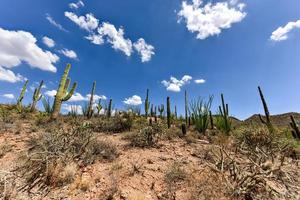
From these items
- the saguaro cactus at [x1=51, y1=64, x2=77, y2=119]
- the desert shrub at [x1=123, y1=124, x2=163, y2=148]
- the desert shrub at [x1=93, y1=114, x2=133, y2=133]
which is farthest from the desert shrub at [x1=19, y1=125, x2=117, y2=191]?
the saguaro cactus at [x1=51, y1=64, x2=77, y2=119]

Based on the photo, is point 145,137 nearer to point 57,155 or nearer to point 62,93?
point 57,155

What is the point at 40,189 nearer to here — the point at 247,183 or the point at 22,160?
the point at 22,160

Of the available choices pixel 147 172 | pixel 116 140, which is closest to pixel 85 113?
pixel 116 140

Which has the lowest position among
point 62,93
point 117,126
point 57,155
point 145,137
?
point 57,155

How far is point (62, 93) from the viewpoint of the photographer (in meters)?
10.2

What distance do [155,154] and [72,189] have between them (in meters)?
2.36

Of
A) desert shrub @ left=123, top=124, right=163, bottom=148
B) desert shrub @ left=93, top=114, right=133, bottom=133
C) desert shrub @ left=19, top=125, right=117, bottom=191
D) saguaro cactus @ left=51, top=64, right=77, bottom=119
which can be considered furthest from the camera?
saguaro cactus @ left=51, top=64, right=77, bottom=119

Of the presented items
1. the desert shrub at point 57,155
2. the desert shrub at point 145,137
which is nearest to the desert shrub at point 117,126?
the desert shrub at point 145,137

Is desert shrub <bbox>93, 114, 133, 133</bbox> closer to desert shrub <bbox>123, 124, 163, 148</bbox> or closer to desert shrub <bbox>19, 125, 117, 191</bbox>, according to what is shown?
desert shrub <bbox>123, 124, 163, 148</bbox>

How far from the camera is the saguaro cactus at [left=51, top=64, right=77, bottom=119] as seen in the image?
9.68 metres

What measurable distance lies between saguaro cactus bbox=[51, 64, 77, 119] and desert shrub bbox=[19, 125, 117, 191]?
431 centimetres

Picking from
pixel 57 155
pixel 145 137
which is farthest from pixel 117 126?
pixel 57 155

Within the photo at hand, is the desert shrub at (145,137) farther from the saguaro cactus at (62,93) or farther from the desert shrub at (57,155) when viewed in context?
the saguaro cactus at (62,93)

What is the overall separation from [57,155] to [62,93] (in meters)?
6.63
